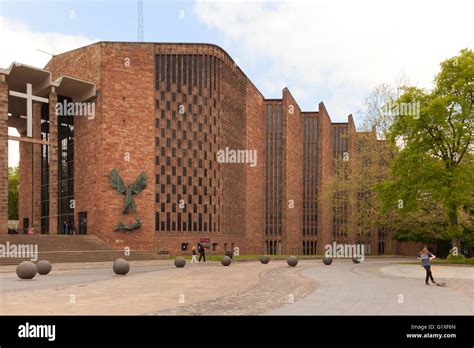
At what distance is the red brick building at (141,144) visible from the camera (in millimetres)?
43938

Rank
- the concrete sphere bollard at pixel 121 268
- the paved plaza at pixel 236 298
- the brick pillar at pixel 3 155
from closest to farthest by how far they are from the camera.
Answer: the paved plaza at pixel 236 298
the concrete sphere bollard at pixel 121 268
the brick pillar at pixel 3 155

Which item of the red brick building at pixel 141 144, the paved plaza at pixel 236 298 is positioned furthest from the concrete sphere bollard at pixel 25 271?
the red brick building at pixel 141 144

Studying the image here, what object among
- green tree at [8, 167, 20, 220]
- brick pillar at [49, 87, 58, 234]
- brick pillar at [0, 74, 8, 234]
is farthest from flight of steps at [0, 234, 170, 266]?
green tree at [8, 167, 20, 220]

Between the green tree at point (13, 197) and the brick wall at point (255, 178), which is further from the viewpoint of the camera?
the green tree at point (13, 197)

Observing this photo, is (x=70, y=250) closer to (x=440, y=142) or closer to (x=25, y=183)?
(x=25, y=183)

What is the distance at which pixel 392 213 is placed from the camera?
4141 centimetres

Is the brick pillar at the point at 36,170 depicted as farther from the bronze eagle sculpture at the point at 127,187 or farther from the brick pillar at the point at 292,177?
the brick pillar at the point at 292,177

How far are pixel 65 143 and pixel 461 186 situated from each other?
39.6 metres

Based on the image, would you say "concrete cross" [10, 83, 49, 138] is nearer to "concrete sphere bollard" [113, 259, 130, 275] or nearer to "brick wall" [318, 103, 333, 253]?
"concrete sphere bollard" [113, 259, 130, 275]

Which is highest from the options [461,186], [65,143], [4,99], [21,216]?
[4,99]

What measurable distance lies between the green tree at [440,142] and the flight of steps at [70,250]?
68.4 ft
